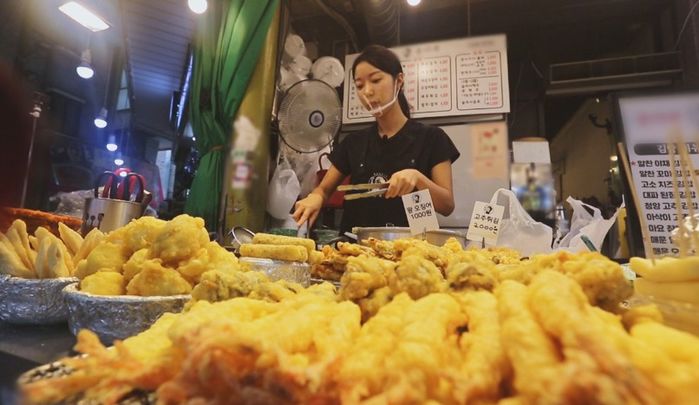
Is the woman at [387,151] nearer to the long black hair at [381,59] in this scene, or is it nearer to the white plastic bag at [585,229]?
the long black hair at [381,59]

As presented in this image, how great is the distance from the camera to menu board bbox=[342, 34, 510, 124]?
5355 mm

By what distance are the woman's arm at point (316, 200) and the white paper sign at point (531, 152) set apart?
2252 millimetres

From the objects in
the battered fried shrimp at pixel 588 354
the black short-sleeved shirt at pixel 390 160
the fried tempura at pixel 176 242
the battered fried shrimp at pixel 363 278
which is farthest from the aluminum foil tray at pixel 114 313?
the black short-sleeved shirt at pixel 390 160

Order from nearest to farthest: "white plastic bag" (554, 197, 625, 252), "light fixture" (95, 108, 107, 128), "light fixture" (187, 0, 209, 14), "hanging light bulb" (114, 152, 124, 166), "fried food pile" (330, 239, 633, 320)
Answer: "fried food pile" (330, 239, 633, 320) → "white plastic bag" (554, 197, 625, 252) → "light fixture" (187, 0, 209, 14) → "light fixture" (95, 108, 107, 128) → "hanging light bulb" (114, 152, 124, 166)

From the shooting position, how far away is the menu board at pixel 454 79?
5355 mm

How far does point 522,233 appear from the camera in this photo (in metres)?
2.95

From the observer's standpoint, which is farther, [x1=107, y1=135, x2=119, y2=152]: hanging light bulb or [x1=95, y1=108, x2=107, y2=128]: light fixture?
[x1=107, y1=135, x2=119, y2=152]: hanging light bulb

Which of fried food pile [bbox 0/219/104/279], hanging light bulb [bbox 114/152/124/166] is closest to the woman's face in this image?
fried food pile [bbox 0/219/104/279]

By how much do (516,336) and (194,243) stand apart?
43.2 inches

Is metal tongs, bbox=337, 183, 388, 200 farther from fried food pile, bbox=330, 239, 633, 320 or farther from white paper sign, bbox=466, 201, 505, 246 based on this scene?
fried food pile, bbox=330, 239, 633, 320

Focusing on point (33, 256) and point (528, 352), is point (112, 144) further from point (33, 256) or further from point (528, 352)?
point (528, 352)

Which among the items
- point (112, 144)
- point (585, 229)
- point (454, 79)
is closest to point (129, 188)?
point (585, 229)

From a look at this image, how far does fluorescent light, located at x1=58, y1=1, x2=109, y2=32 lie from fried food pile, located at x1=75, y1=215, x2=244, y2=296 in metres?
5.36

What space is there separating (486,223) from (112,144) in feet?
41.6
